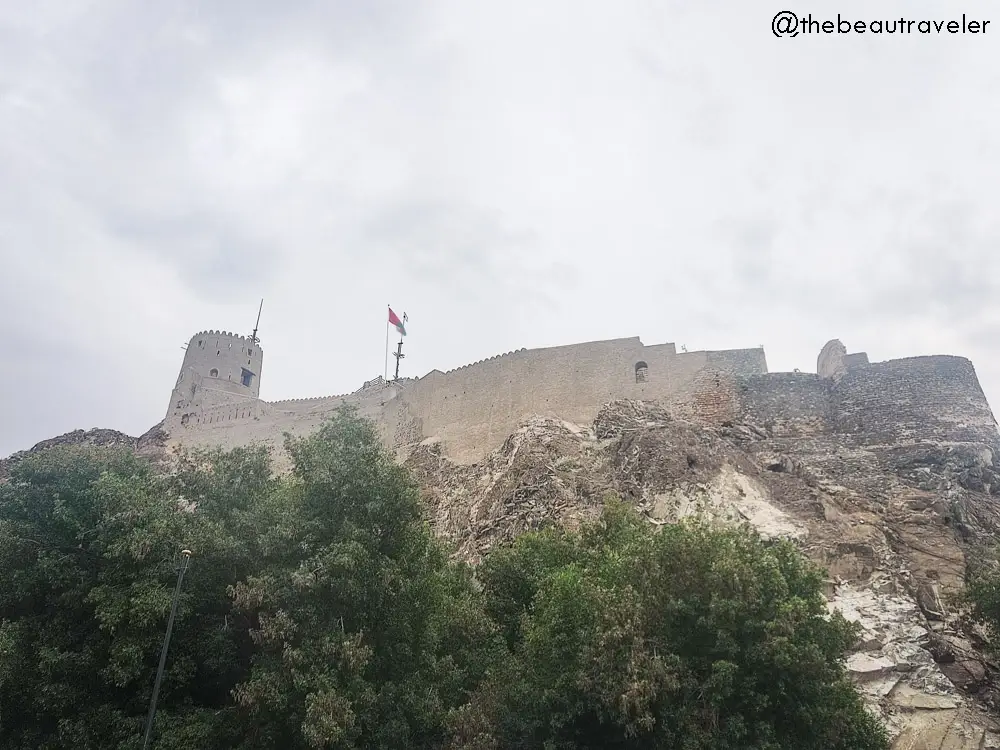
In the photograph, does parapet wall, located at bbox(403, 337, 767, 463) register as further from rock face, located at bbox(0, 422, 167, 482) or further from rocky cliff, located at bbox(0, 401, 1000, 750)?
rock face, located at bbox(0, 422, 167, 482)

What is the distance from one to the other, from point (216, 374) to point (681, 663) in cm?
Result: 4271

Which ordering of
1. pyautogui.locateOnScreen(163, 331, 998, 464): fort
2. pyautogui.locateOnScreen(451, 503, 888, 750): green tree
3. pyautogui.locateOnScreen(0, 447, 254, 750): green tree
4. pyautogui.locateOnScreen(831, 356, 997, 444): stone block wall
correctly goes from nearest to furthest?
pyautogui.locateOnScreen(451, 503, 888, 750): green tree < pyautogui.locateOnScreen(0, 447, 254, 750): green tree < pyautogui.locateOnScreen(831, 356, 997, 444): stone block wall < pyautogui.locateOnScreen(163, 331, 998, 464): fort

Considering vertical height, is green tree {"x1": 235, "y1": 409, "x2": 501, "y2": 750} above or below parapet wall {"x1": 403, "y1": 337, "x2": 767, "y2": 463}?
below

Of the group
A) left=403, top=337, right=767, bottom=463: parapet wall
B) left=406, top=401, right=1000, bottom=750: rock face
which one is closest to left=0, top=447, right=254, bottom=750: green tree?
left=406, top=401, right=1000, bottom=750: rock face

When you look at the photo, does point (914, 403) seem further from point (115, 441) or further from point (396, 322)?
point (115, 441)

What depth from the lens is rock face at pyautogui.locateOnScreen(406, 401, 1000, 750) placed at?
57.5 feet

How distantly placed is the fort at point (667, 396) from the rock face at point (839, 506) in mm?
958

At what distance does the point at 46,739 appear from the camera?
14.4 m

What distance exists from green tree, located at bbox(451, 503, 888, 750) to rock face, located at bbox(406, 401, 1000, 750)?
3.27 meters

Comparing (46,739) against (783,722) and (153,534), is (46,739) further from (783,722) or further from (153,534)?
(783,722)

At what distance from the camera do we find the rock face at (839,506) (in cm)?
1752

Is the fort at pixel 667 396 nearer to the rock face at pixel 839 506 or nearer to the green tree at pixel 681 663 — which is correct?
the rock face at pixel 839 506

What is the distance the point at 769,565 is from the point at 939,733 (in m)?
5.77

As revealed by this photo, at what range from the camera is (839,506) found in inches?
878
